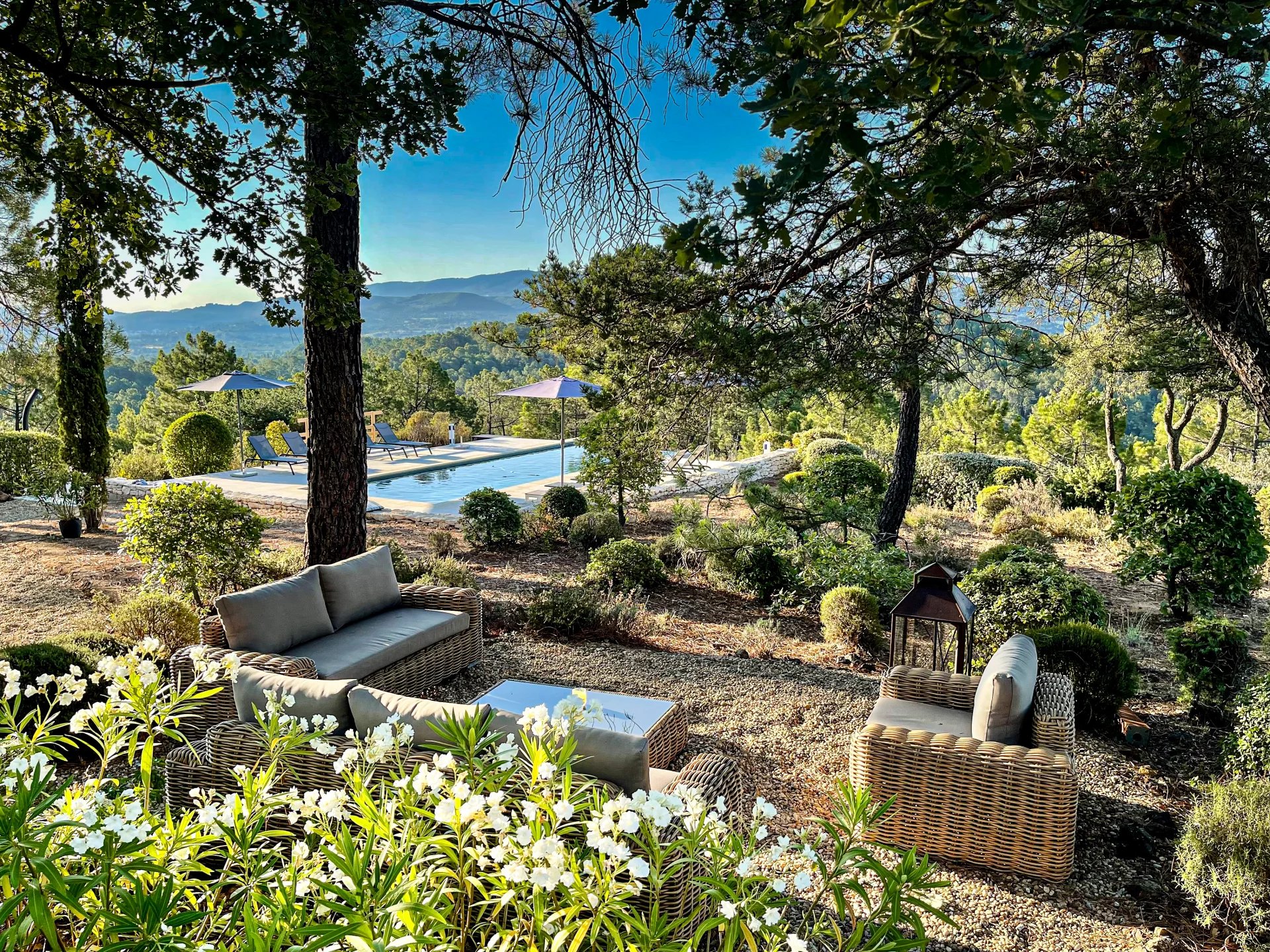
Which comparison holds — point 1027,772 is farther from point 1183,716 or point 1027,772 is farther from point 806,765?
point 1183,716

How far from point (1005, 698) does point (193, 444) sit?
14.4m

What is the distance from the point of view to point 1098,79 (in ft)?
11.5

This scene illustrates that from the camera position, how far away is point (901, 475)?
825 cm

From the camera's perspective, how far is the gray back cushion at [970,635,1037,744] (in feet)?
9.82

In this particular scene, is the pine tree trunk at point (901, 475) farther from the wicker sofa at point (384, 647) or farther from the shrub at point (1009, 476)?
the shrub at point (1009, 476)

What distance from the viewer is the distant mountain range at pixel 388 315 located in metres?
75.4

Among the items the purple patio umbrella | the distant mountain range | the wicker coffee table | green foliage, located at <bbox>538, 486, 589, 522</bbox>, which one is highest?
the distant mountain range

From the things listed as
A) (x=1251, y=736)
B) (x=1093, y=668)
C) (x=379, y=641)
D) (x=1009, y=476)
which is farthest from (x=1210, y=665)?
(x=1009, y=476)

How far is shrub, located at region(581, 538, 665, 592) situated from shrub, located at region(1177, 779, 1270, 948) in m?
4.45

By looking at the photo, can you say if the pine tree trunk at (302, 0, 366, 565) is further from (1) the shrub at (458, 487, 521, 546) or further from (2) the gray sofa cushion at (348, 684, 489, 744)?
(2) the gray sofa cushion at (348, 684, 489, 744)

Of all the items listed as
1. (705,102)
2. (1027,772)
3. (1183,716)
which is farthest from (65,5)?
(1183,716)

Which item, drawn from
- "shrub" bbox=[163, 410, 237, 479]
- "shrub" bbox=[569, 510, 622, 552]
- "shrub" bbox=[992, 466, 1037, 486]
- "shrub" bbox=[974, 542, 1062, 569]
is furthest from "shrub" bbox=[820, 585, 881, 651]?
"shrub" bbox=[163, 410, 237, 479]

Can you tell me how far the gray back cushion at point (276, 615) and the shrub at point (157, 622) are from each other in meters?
0.99

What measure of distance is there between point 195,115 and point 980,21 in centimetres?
322
